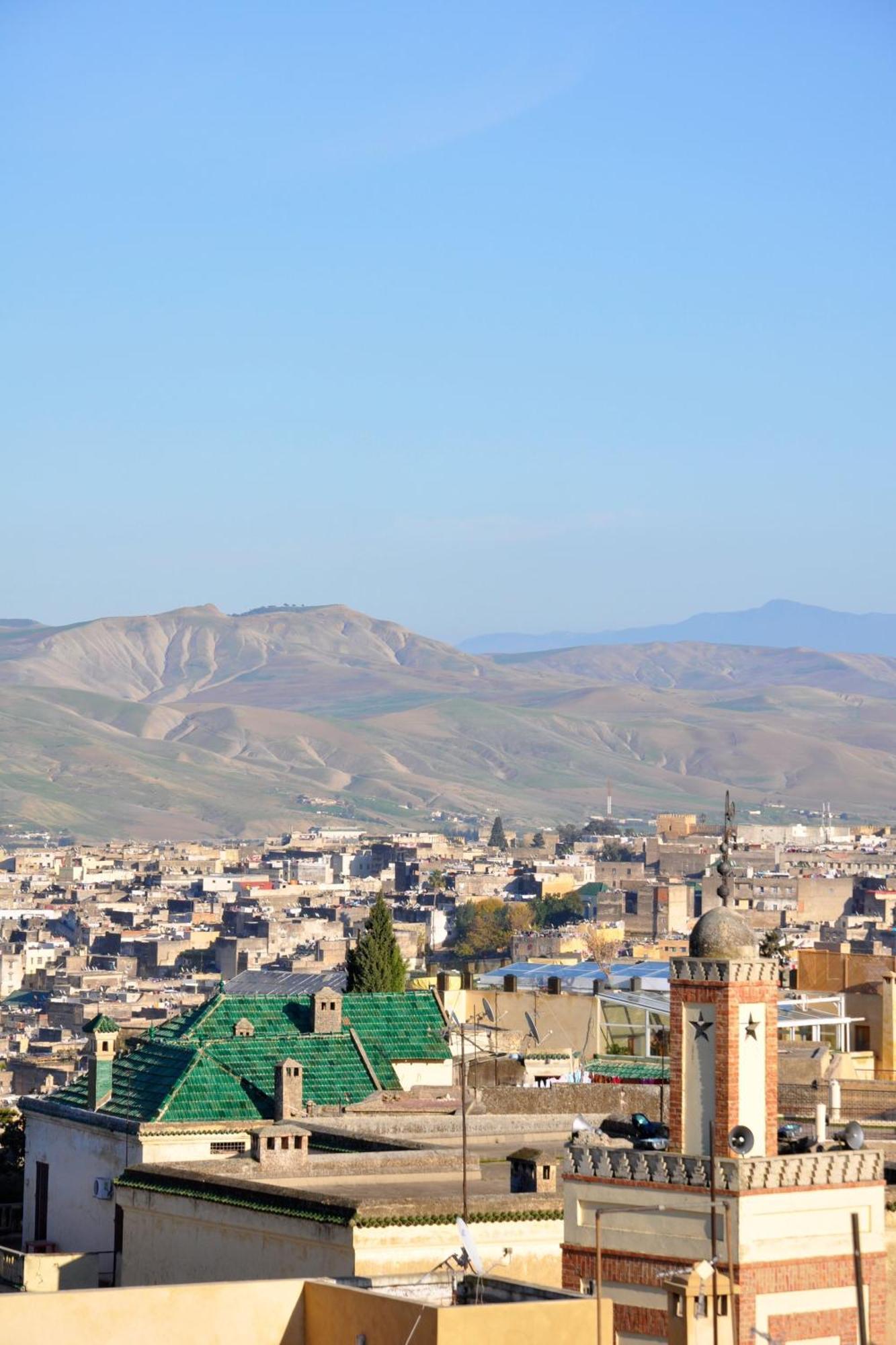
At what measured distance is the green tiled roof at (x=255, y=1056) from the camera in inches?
947

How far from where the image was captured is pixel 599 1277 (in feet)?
49.1

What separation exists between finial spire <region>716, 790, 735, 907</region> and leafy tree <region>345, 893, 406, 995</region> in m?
22.6

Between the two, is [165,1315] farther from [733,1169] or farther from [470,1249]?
[733,1169]

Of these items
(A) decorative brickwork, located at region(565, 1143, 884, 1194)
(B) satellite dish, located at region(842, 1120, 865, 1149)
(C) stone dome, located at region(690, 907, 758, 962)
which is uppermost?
(C) stone dome, located at region(690, 907, 758, 962)

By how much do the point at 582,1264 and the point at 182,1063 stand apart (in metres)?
8.75

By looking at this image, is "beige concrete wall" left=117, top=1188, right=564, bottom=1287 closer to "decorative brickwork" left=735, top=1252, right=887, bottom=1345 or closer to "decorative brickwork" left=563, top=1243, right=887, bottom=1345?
"decorative brickwork" left=563, top=1243, right=887, bottom=1345

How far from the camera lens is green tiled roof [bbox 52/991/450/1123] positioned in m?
24.0

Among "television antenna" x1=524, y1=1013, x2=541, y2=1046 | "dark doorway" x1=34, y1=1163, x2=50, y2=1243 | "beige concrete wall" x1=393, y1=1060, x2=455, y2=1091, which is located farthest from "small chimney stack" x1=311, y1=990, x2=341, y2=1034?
"television antenna" x1=524, y1=1013, x2=541, y2=1046

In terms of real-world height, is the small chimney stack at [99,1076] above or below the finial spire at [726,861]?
below

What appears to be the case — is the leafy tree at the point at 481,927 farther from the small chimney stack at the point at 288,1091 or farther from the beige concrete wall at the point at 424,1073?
the small chimney stack at the point at 288,1091

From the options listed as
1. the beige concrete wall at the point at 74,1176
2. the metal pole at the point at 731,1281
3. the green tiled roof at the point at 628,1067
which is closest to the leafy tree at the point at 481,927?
the green tiled roof at the point at 628,1067

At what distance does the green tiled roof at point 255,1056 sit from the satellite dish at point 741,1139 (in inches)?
338

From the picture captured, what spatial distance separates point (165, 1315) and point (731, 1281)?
314cm

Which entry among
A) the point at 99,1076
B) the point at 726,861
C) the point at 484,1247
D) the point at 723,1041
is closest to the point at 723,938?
the point at 723,1041
